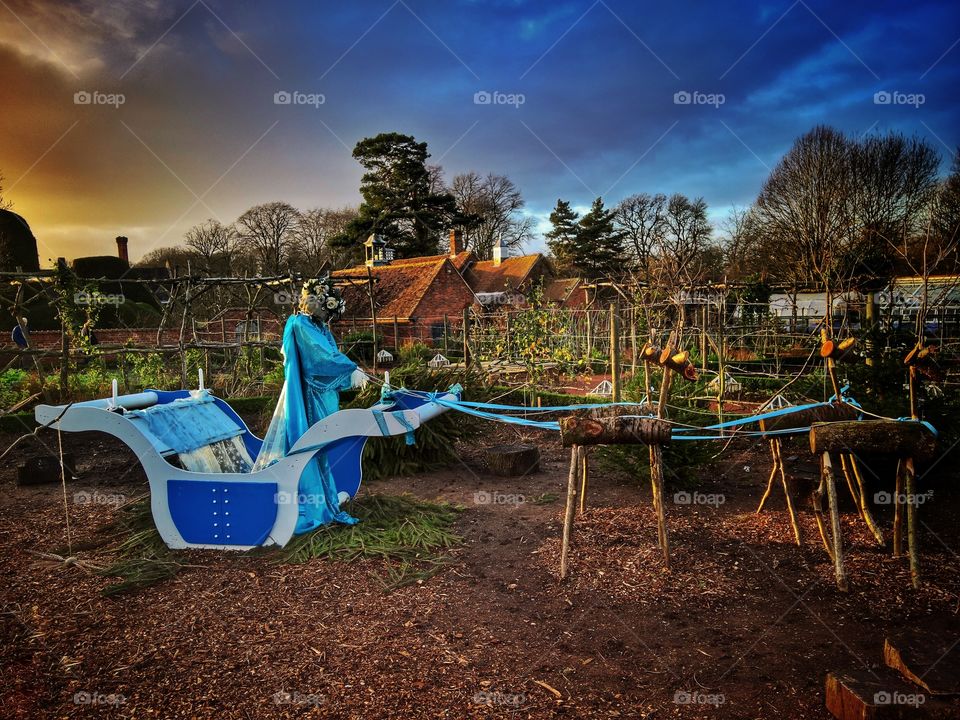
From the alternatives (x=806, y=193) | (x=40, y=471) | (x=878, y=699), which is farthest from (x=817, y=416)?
(x=806, y=193)

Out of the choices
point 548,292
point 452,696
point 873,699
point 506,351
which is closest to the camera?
point 873,699

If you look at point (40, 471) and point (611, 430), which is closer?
point (611, 430)

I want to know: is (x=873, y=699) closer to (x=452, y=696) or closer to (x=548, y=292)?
(x=452, y=696)

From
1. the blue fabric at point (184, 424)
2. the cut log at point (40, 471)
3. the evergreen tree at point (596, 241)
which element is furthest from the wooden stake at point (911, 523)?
the evergreen tree at point (596, 241)

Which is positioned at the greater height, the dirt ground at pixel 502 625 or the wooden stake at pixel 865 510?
the wooden stake at pixel 865 510

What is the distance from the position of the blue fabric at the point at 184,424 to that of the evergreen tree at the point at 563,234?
36.7m

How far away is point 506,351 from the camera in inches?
508

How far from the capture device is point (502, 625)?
3566 mm

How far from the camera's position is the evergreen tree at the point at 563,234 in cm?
4097

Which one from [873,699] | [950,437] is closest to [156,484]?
[873,699]

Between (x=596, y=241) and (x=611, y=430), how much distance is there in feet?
124

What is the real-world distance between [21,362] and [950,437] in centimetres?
1908

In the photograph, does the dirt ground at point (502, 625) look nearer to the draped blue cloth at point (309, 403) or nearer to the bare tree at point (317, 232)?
the draped blue cloth at point (309, 403)

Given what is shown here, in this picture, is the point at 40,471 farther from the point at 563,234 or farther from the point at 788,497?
the point at 563,234
